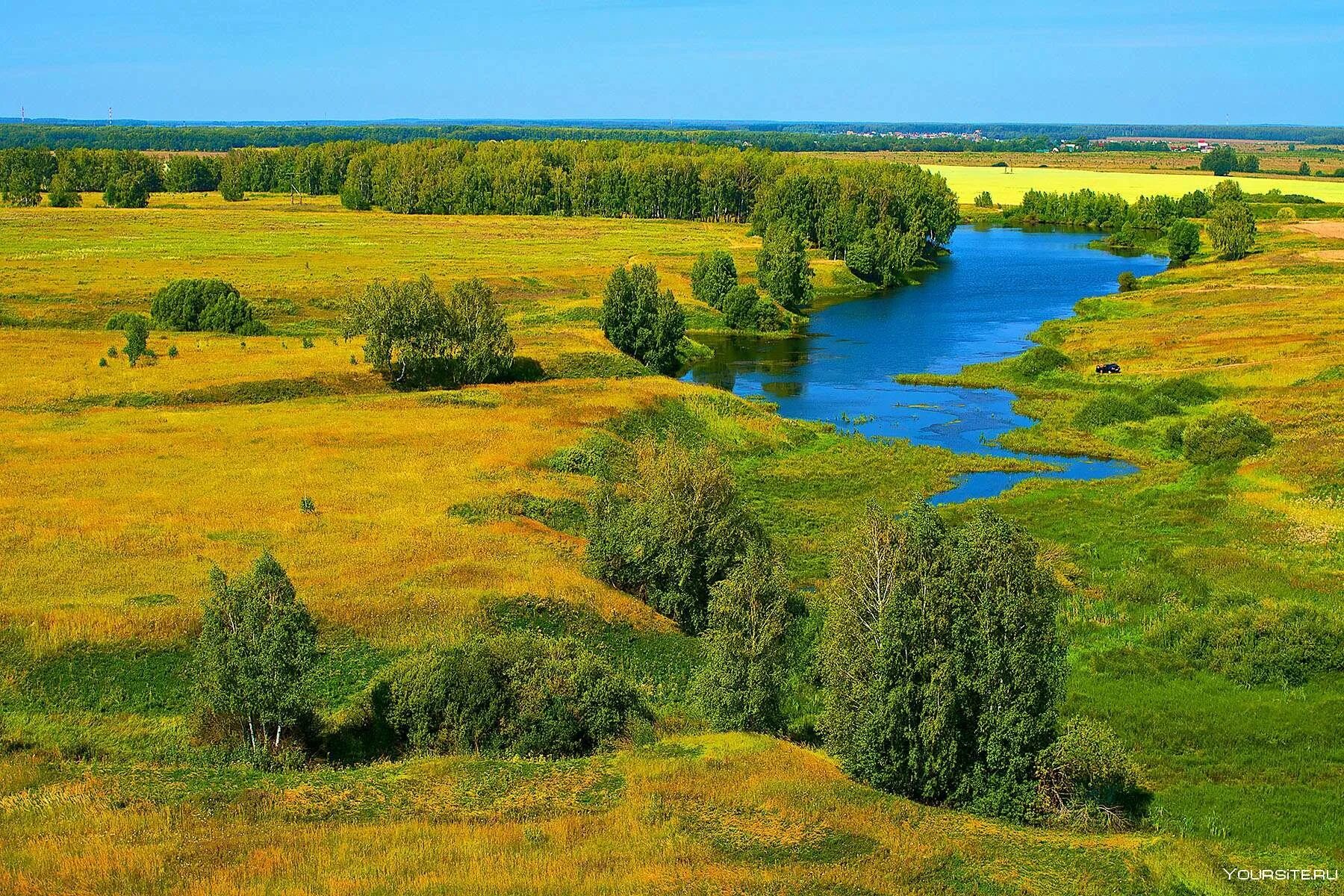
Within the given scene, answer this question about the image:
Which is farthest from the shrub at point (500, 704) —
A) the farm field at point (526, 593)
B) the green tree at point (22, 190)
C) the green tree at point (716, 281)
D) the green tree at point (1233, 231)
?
the green tree at point (22, 190)

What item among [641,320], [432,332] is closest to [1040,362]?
[641,320]

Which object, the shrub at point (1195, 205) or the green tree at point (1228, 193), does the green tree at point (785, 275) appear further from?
the shrub at point (1195, 205)

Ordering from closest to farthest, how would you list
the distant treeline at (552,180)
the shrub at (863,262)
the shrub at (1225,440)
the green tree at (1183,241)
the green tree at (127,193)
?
Result: 1. the shrub at (1225,440)
2. the shrub at (863,262)
3. the green tree at (1183,241)
4. the distant treeline at (552,180)
5. the green tree at (127,193)

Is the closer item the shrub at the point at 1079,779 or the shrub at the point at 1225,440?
the shrub at the point at 1079,779

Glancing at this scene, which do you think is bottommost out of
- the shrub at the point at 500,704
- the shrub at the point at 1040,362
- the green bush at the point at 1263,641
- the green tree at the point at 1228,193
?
the green bush at the point at 1263,641

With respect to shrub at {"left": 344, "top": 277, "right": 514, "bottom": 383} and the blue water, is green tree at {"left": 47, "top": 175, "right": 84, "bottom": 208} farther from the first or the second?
shrub at {"left": 344, "top": 277, "right": 514, "bottom": 383}

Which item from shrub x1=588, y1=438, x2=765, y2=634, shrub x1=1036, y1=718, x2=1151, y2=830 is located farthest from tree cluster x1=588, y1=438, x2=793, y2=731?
shrub x1=1036, y1=718, x2=1151, y2=830
